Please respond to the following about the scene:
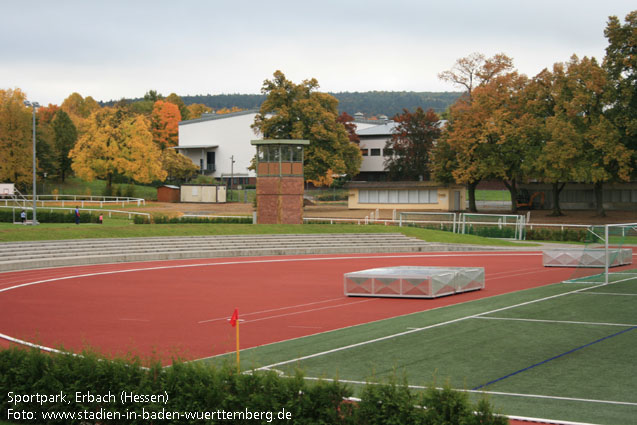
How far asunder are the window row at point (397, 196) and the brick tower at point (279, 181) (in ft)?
76.6

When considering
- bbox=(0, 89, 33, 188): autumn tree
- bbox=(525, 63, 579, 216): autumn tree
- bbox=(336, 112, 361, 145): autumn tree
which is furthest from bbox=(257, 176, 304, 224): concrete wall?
bbox=(336, 112, 361, 145): autumn tree

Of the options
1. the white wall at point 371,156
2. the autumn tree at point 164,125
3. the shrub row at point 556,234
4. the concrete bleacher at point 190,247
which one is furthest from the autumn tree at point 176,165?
the shrub row at point 556,234

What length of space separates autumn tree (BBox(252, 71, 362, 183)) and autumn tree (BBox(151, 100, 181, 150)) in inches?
1956

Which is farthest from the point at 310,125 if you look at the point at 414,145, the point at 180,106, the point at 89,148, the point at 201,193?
the point at 180,106

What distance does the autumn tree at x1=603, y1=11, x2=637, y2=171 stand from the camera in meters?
58.1

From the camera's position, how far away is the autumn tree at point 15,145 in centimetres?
7669

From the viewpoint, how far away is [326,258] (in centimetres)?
3988

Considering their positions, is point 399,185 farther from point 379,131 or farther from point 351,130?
point 351,130

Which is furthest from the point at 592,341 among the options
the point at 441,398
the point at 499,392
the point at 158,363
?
the point at 158,363

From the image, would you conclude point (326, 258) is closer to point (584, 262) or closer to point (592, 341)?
point (584, 262)

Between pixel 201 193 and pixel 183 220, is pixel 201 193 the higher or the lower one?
the higher one

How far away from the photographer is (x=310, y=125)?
2867 inches

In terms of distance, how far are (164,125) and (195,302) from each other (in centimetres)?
10471

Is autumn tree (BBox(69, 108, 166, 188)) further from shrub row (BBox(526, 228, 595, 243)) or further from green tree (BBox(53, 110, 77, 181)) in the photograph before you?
shrub row (BBox(526, 228, 595, 243))
